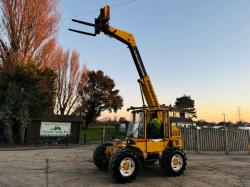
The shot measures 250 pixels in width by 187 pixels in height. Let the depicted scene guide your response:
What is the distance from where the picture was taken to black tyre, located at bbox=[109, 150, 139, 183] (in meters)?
6.91

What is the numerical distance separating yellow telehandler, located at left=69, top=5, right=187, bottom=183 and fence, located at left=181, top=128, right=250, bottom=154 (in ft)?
25.9

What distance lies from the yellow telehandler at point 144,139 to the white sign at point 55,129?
13701 millimetres

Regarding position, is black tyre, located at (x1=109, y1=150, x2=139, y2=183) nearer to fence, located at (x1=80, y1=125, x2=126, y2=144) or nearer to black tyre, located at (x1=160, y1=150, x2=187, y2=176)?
black tyre, located at (x1=160, y1=150, x2=187, y2=176)

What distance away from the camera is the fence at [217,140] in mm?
15805

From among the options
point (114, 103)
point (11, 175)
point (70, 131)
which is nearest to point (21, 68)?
point (70, 131)

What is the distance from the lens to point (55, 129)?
21547 mm

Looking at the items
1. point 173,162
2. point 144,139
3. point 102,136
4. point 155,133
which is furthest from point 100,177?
point 102,136

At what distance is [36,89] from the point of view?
810 inches

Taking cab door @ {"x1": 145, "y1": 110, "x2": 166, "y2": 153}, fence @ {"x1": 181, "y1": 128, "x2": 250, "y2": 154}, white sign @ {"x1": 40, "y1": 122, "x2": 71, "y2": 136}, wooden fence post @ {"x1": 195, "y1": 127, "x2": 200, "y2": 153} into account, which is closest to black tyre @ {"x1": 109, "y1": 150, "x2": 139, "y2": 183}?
cab door @ {"x1": 145, "y1": 110, "x2": 166, "y2": 153}

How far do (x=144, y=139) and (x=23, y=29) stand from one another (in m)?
18.7

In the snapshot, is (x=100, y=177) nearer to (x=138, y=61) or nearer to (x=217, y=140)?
(x=138, y=61)

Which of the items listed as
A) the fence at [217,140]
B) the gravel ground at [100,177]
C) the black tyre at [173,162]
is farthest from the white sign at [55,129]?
the black tyre at [173,162]

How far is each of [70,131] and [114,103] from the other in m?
22.2

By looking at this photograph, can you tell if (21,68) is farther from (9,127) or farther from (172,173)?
(172,173)
